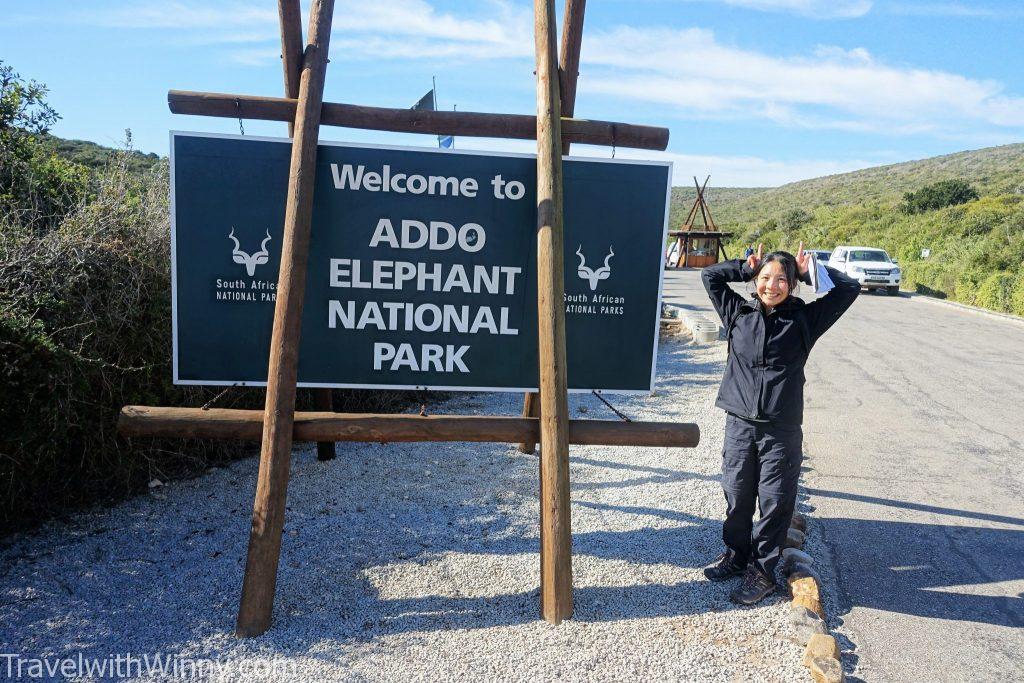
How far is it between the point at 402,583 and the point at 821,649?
6.83 ft

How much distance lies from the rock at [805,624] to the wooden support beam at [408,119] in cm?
268

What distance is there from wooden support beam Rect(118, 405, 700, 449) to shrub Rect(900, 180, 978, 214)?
45.1 meters

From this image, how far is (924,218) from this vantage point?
38281 millimetres

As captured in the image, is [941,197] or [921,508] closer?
[921,508]

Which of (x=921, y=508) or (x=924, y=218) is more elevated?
(x=924, y=218)

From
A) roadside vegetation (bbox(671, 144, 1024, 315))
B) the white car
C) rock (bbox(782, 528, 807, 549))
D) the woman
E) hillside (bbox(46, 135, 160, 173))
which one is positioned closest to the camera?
the woman

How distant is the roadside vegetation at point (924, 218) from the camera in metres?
21.4

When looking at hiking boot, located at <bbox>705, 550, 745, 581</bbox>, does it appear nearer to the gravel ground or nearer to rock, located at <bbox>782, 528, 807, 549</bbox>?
the gravel ground

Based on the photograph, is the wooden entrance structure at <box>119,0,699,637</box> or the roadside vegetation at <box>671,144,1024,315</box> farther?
the roadside vegetation at <box>671,144,1024,315</box>

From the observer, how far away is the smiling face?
12.0 feet

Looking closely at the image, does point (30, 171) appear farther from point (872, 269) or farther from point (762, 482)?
point (872, 269)

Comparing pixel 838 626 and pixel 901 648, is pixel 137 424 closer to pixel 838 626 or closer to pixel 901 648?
pixel 838 626

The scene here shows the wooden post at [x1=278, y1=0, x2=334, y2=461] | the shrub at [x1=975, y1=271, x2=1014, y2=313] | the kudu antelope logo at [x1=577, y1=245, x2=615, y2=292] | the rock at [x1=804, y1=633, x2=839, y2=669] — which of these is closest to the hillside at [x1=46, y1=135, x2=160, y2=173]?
the wooden post at [x1=278, y1=0, x2=334, y2=461]

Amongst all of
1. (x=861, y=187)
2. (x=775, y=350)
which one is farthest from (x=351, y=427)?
(x=861, y=187)
